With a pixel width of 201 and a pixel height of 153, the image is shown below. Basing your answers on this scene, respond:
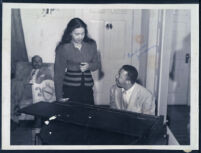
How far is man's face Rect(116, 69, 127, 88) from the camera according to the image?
2.66 ft

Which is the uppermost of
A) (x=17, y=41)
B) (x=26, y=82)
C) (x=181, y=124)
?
(x=17, y=41)

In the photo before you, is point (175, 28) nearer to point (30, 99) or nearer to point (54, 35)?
point (54, 35)

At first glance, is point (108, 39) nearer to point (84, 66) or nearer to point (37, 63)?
point (84, 66)

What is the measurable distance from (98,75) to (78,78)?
0.19 feet

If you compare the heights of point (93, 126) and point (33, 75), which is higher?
point (33, 75)

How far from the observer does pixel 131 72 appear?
81 cm

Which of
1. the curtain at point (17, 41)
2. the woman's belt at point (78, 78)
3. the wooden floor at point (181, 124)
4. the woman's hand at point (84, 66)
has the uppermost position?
the curtain at point (17, 41)

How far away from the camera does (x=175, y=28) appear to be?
799mm

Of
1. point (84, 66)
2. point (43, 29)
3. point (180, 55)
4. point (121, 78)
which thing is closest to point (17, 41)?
point (43, 29)

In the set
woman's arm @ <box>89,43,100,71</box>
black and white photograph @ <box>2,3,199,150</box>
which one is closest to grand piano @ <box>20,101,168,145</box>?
black and white photograph @ <box>2,3,199,150</box>

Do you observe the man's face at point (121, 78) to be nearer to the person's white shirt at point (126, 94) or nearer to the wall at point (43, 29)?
the person's white shirt at point (126, 94)

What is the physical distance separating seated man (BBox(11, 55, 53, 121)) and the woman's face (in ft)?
0.36

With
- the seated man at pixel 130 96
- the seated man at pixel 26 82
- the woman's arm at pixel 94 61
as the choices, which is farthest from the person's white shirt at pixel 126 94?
the seated man at pixel 26 82

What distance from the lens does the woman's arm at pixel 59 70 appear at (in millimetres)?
804
